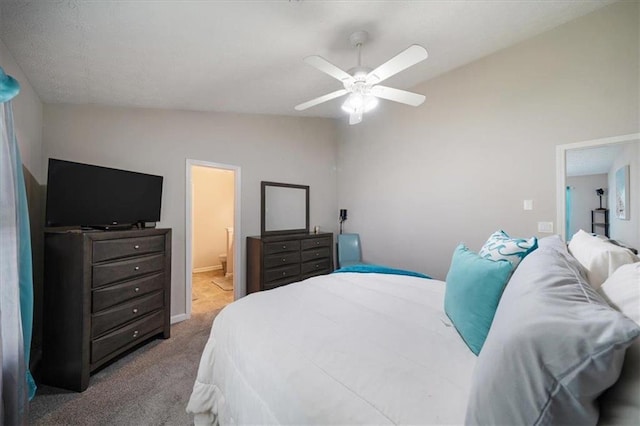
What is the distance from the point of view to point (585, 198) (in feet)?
10.4

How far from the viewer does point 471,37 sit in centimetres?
232

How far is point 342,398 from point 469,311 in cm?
63

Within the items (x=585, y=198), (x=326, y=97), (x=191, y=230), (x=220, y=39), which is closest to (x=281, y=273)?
(x=191, y=230)

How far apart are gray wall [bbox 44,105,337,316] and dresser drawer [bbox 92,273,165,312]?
565 millimetres

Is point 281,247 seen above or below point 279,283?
above

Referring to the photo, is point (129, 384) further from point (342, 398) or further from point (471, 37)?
point (471, 37)

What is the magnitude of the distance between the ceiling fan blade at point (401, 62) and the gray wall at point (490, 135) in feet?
5.21

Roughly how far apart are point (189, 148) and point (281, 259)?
1848 millimetres

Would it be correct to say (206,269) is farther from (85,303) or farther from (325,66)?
(325,66)

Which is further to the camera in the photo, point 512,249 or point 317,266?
point 317,266

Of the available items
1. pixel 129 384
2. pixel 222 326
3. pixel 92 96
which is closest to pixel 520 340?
pixel 222 326

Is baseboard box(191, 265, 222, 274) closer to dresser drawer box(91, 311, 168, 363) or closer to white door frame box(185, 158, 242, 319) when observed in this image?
white door frame box(185, 158, 242, 319)

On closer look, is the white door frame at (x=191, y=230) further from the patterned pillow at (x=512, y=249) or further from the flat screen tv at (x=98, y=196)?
the patterned pillow at (x=512, y=249)

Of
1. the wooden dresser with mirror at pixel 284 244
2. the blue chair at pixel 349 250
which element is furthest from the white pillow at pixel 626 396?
the blue chair at pixel 349 250
